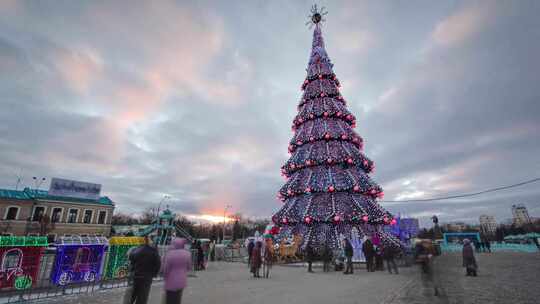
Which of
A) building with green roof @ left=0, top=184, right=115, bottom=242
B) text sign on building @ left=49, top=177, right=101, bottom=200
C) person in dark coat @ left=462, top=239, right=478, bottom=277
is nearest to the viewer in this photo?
person in dark coat @ left=462, top=239, right=478, bottom=277

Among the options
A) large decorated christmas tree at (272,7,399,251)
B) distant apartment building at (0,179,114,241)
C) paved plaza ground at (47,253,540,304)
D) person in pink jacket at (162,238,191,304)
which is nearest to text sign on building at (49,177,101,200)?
distant apartment building at (0,179,114,241)

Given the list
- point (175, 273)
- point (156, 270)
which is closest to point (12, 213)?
point (156, 270)

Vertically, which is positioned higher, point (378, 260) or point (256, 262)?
point (256, 262)

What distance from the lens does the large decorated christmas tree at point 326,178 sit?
16.3 metres

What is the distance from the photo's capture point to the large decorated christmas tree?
53.6ft

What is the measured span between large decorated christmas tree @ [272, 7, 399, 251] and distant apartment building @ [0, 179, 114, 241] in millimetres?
30548

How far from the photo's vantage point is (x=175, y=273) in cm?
445

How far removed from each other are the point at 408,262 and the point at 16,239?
19131 mm

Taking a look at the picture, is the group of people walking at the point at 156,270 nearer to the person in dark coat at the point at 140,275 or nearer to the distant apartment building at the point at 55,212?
the person in dark coat at the point at 140,275

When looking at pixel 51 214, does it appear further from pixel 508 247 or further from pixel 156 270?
pixel 508 247

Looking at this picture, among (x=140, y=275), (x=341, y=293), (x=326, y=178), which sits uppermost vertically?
(x=326, y=178)

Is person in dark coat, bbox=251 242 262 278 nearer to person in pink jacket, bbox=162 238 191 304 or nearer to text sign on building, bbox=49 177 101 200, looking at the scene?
person in pink jacket, bbox=162 238 191 304

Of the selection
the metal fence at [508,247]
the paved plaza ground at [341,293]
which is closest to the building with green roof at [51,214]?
the paved plaza ground at [341,293]

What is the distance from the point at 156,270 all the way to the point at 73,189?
4247 cm
